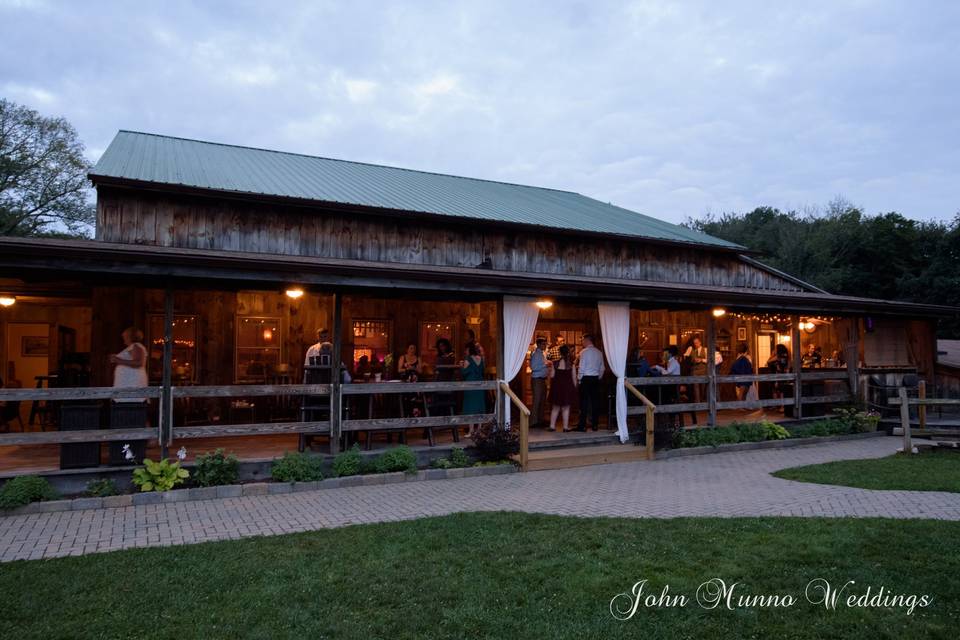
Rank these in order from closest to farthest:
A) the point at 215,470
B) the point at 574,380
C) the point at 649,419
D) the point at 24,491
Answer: the point at 24,491 < the point at 215,470 < the point at 649,419 < the point at 574,380

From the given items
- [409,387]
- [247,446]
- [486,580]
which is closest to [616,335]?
[409,387]

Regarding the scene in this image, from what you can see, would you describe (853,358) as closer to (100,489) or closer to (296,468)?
(296,468)

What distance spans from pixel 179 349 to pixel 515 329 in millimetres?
6625

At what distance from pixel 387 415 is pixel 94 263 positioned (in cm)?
552

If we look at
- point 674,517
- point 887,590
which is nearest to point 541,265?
point 674,517

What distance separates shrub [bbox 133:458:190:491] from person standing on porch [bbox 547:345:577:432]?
22.1 feet

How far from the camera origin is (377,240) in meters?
13.4

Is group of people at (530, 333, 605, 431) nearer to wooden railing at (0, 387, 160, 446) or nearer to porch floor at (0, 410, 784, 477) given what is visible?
porch floor at (0, 410, 784, 477)

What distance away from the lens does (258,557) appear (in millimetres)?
5633

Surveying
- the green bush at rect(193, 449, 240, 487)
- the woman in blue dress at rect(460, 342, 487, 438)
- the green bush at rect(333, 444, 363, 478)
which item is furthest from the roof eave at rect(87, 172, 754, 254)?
the green bush at rect(333, 444, 363, 478)

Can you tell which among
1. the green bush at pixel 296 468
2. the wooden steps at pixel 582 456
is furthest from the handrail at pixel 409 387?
the wooden steps at pixel 582 456

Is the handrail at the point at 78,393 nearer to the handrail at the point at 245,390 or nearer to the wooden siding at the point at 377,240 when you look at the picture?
the handrail at the point at 245,390

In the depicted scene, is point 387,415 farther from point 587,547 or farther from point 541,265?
point 587,547

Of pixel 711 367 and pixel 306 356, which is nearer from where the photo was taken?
pixel 306 356
